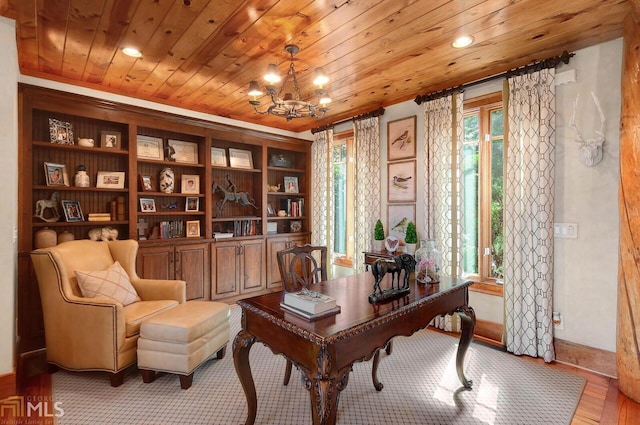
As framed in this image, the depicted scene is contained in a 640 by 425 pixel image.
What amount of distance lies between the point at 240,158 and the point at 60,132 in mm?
2060

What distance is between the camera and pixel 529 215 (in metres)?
2.83

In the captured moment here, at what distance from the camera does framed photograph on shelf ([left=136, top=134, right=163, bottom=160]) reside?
3812 mm

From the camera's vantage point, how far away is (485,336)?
324cm

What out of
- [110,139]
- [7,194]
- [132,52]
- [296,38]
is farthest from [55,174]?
[296,38]

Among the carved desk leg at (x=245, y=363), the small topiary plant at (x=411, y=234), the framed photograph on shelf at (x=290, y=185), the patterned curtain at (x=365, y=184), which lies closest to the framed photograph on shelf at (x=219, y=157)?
the framed photograph on shelf at (x=290, y=185)

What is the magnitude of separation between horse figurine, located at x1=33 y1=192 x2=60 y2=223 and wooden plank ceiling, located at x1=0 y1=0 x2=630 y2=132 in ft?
3.91

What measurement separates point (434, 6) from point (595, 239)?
222 cm

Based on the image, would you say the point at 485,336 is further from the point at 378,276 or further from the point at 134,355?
the point at 134,355

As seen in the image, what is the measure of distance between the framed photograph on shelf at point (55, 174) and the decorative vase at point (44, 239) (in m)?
0.50

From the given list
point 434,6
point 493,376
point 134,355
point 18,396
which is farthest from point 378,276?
point 18,396

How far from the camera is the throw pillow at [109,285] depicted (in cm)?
254

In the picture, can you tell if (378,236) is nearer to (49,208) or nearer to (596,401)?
(596,401)

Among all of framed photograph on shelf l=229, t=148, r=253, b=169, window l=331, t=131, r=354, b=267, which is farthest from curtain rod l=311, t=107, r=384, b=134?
framed photograph on shelf l=229, t=148, r=253, b=169

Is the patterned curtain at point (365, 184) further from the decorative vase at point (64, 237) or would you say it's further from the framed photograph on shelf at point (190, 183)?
the decorative vase at point (64, 237)
